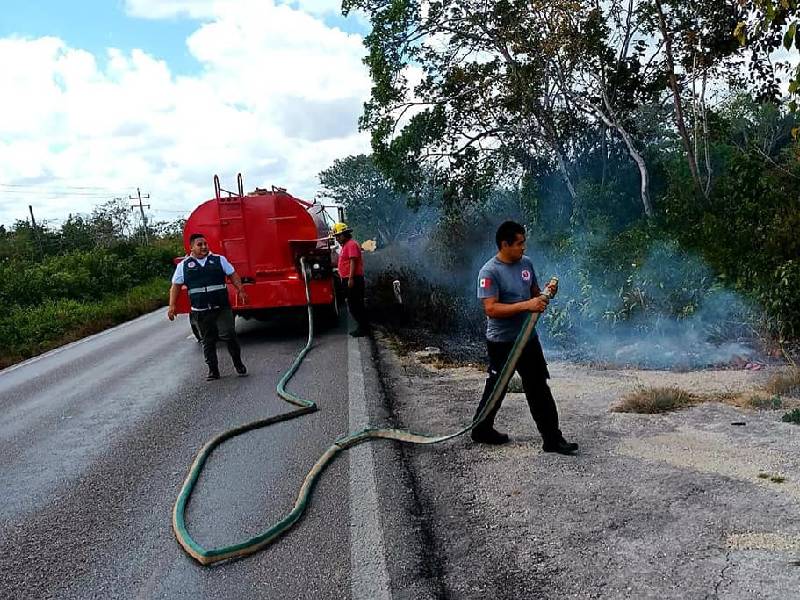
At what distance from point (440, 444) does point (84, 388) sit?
5831 mm

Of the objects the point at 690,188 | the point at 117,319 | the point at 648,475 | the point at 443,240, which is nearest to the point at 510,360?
the point at 648,475

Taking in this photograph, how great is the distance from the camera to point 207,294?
877 centimetres

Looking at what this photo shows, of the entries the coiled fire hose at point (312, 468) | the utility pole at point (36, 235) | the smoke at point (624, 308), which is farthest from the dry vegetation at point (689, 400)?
the utility pole at point (36, 235)

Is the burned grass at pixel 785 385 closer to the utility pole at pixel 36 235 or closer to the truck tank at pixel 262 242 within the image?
the truck tank at pixel 262 242

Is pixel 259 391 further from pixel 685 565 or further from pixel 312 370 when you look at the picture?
pixel 685 565

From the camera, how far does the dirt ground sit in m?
3.11

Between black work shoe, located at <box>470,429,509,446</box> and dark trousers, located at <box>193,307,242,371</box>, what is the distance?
440 cm

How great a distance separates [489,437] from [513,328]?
80cm

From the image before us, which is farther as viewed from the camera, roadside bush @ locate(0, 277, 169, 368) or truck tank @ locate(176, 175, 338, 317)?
roadside bush @ locate(0, 277, 169, 368)

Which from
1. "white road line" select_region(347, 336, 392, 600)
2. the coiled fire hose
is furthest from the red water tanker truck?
"white road line" select_region(347, 336, 392, 600)

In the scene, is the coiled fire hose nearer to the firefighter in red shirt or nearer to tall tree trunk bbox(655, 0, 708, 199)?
the firefighter in red shirt

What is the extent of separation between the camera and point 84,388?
9.21m

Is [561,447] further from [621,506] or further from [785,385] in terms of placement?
[785,385]

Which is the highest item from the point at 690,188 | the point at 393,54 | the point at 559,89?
the point at 393,54
